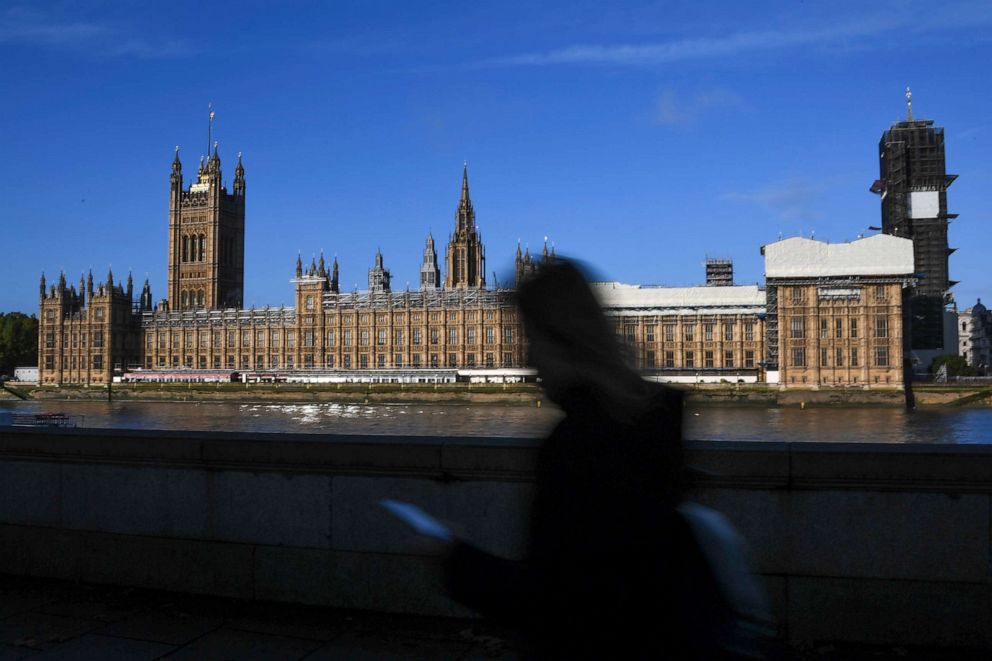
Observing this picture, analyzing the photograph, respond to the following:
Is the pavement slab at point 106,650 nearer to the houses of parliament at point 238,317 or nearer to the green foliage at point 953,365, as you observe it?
the houses of parliament at point 238,317

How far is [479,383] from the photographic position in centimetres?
6938

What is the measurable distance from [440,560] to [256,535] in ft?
10.2

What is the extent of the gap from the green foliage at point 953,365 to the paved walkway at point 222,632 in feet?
286

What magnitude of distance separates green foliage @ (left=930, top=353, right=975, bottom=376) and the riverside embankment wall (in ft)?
283

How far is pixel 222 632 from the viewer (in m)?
3.76

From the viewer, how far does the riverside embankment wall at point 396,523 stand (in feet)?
11.5

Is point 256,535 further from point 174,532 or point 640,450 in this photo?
point 640,450

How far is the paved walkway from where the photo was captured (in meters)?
3.45

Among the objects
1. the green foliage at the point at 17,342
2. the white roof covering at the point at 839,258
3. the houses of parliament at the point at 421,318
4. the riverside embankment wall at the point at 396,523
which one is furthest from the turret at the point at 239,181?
the riverside embankment wall at the point at 396,523

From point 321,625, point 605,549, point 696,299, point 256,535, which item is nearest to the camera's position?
point 605,549

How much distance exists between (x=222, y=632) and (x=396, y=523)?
926 millimetres

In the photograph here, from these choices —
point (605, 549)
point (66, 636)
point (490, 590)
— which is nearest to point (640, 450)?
point (605, 549)

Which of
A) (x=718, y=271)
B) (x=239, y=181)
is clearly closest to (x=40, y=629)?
(x=718, y=271)

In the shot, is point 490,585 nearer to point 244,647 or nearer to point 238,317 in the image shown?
point 244,647
